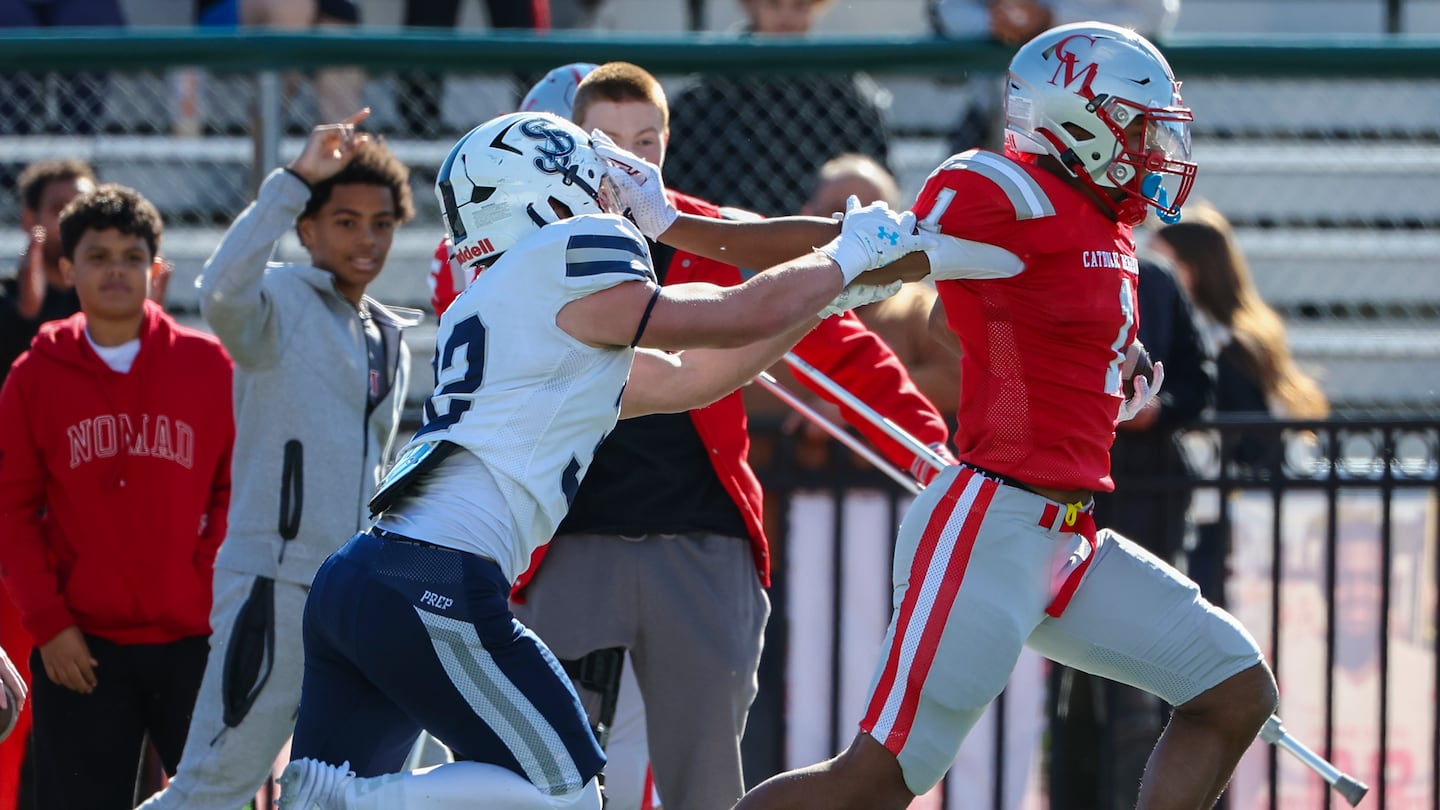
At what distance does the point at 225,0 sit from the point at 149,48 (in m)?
2.49

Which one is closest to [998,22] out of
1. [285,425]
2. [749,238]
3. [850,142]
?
A: [850,142]

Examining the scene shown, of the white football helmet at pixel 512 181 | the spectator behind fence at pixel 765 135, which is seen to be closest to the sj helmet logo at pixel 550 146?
the white football helmet at pixel 512 181

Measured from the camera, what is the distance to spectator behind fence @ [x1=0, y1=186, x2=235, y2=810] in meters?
4.96

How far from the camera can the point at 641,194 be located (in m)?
4.10

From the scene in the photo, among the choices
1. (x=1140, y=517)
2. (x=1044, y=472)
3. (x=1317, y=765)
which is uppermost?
(x=1044, y=472)

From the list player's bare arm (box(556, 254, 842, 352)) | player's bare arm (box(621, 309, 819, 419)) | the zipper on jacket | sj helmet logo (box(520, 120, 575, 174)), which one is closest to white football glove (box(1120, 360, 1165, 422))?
player's bare arm (box(621, 309, 819, 419))

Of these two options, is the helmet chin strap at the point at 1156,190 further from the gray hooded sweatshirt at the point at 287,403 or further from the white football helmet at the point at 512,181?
the gray hooded sweatshirt at the point at 287,403

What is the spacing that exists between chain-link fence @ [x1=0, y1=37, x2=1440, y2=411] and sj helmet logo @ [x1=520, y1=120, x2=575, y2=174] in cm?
264

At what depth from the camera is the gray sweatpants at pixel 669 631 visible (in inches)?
179

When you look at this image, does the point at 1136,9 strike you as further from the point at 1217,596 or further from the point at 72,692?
the point at 72,692

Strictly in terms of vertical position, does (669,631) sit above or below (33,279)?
below

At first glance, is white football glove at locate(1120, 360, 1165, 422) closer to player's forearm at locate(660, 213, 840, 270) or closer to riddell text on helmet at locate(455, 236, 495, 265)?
player's forearm at locate(660, 213, 840, 270)

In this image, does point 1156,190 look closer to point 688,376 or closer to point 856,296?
point 856,296

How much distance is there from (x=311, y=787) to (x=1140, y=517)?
10.4 feet
